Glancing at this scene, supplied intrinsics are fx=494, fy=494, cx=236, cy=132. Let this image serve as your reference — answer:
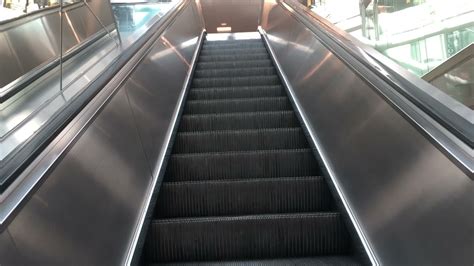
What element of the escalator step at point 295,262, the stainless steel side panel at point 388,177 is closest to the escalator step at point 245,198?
the stainless steel side panel at point 388,177

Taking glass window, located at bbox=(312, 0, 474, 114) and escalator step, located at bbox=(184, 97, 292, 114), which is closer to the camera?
glass window, located at bbox=(312, 0, 474, 114)

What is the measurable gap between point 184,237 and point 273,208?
0.59m

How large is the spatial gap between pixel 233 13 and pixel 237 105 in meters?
11.2

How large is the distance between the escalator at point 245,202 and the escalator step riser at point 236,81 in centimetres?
110

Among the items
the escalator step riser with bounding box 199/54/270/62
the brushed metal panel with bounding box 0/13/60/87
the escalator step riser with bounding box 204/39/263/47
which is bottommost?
the escalator step riser with bounding box 204/39/263/47

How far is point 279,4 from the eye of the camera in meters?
7.03

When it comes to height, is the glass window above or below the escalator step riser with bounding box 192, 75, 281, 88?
above

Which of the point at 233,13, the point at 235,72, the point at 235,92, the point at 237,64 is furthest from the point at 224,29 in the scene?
the point at 235,92

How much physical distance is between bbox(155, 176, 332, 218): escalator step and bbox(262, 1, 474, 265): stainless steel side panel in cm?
18

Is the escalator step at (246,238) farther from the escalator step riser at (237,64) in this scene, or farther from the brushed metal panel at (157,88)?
the escalator step riser at (237,64)

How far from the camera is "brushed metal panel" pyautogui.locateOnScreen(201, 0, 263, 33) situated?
14633 millimetres

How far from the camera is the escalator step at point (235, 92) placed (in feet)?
15.7

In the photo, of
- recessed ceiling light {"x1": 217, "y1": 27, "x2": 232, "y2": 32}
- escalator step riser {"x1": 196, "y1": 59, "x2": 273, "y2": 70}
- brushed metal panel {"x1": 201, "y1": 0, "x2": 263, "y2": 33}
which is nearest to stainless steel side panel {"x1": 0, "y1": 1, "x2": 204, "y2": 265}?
escalator step riser {"x1": 196, "y1": 59, "x2": 273, "y2": 70}

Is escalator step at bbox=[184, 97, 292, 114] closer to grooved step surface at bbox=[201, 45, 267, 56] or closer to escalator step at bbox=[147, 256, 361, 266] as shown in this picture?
escalator step at bbox=[147, 256, 361, 266]
